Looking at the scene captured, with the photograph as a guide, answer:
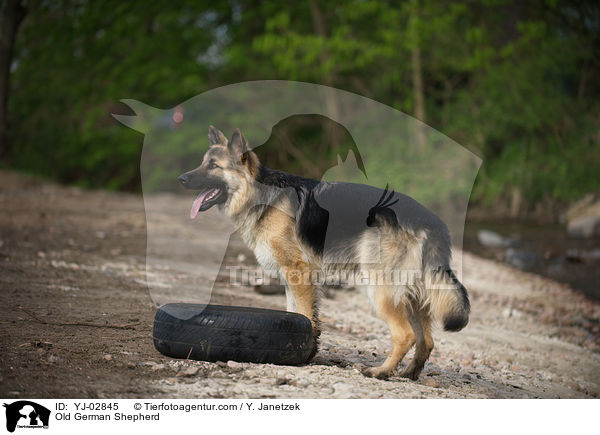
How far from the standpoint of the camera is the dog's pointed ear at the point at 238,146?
166 inches

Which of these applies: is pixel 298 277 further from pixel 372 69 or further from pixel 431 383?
pixel 372 69

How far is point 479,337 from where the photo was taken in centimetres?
623

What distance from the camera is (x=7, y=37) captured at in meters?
14.1

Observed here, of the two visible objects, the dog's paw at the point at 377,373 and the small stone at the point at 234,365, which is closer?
the small stone at the point at 234,365

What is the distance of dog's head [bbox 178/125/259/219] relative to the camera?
429cm

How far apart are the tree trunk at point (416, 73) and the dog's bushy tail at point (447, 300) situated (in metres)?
12.5

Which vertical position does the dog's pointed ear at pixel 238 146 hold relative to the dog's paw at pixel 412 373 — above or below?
above

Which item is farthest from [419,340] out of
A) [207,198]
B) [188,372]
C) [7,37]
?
[7,37]

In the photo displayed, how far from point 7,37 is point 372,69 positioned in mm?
11284

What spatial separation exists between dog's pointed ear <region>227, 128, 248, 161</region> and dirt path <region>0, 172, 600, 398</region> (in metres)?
1.56

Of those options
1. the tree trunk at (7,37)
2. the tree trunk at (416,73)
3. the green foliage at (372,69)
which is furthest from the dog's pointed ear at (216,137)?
the tree trunk at (416,73)

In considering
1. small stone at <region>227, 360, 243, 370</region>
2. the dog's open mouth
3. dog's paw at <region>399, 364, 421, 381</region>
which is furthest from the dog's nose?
dog's paw at <region>399, 364, 421, 381</region>
